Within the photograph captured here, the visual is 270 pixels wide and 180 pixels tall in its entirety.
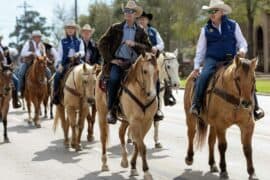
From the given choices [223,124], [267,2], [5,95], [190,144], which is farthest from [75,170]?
[267,2]

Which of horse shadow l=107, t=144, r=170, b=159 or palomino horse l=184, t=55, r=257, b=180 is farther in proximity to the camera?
horse shadow l=107, t=144, r=170, b=159

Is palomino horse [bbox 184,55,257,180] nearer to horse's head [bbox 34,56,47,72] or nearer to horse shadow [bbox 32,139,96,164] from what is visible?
horse shadow [bbox 32,139,96,164]

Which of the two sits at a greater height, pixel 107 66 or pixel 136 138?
pixel 107 66

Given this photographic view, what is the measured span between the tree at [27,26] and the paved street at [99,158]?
123 meters

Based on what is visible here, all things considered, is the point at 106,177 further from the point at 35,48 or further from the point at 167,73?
the point at 35,48

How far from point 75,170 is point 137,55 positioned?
2.35 m

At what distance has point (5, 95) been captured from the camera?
15.6m

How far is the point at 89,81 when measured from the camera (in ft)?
42.9

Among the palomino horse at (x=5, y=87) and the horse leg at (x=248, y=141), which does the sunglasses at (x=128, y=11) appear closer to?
the horse leg at (x=248, y=141)

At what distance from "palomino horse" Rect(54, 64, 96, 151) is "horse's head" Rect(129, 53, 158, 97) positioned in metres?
3.75

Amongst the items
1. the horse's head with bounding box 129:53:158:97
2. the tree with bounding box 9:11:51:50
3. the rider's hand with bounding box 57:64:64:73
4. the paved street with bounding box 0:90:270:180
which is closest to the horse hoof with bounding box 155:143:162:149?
the paved street with bounding box 0:90:270:180

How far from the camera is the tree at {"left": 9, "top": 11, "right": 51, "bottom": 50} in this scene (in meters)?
139

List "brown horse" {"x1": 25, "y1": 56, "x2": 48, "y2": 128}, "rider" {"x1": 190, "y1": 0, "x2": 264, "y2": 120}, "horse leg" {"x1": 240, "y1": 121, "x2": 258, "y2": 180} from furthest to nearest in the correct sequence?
1. "brown horse" {"x1": 25, "y1": 56, "x2": 48, "y2": 128}
2. "rider" {"x1": 190, "y1": 0, "x2": 264, "y2": 120}
3. "horse leg" {"x1": 240, "y1": 121, "x2": 258, "y2": 180}

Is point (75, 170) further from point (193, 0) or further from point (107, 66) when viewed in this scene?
point (193, 0)
